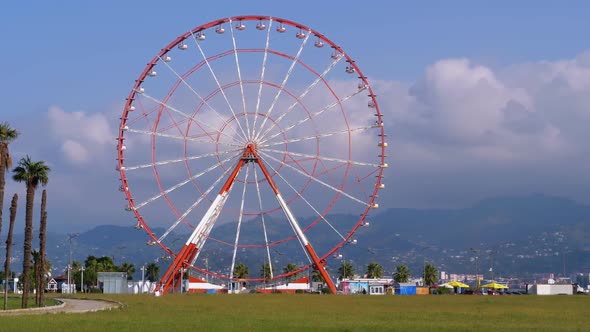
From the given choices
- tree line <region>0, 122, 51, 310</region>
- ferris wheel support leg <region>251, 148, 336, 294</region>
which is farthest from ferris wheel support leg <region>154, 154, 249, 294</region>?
tree line <region>0, 122, 51, 310</region>

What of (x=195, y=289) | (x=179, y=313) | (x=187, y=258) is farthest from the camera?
(x=195, y=289)

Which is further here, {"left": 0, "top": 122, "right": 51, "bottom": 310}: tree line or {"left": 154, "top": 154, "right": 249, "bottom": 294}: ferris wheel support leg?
{"left": 154, "top": 154, "right": 249, "bottom": 294}: ferris wheel support leg

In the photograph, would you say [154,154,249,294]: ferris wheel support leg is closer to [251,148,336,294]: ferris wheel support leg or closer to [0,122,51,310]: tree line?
[251,148,336,294]: ferris wheel support leg

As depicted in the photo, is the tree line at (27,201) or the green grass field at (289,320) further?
the tree line at (27,201)

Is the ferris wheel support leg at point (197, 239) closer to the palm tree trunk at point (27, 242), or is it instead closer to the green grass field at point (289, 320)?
the palm tree trunk at point (27, 242)

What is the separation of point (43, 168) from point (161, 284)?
3613cm

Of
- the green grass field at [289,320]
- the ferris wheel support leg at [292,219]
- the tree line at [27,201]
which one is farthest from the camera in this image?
the ferris wheel support leg at [292,219]

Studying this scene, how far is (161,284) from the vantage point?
12456cm

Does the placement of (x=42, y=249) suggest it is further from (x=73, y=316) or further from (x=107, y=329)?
(x=107, y=329)

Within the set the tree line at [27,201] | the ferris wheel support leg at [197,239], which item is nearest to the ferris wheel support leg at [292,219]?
the ferris wheel support leg at [197,239]

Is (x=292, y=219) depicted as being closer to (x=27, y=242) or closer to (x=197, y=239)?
(x=197, y=239)

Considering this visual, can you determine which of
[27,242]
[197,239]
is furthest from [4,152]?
[197,239]

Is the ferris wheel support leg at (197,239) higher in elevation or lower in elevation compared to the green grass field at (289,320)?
higher

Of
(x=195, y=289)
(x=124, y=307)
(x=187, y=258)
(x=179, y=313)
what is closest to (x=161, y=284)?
(x=187, y=258)
